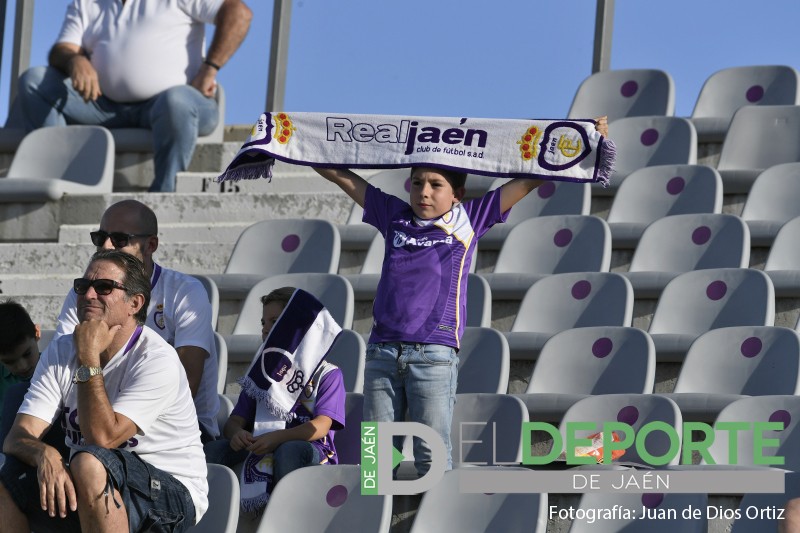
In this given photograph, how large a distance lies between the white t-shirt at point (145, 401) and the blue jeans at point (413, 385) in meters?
0.67

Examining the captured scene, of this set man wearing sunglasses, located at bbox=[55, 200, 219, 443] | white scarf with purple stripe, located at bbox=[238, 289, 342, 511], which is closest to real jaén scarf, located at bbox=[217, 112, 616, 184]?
man wearing sunglasses, located at bbox=[55, 200, 219, 443]

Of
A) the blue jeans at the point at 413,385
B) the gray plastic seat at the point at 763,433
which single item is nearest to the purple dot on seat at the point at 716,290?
the gray plastic seat at the point at 763,433

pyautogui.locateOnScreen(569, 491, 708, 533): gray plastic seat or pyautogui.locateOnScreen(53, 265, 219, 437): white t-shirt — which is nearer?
pyautogui.locateOnScreen(569, 491, 708, 533): gray plastic seat

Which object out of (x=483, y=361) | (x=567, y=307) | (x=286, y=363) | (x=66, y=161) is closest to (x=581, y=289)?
(x=567, y=307)

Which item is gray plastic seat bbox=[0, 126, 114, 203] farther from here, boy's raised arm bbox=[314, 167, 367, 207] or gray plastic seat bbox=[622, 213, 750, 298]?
gray plastic seat bbox=[622, 213, 750, 298]

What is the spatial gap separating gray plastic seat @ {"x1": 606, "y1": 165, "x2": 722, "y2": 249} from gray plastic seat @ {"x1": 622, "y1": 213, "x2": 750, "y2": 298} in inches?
13.0

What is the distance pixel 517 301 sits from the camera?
6.44m

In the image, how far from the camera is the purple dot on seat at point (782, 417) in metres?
4.73

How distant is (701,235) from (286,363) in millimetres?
2208

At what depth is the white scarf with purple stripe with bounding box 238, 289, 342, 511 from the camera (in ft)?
16.4

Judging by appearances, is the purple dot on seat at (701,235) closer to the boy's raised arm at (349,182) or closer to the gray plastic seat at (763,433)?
the gray plastic seat at (763,433)

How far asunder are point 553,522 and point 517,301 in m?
2.02

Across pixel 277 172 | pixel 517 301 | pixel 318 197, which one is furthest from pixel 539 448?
pixel 277 172

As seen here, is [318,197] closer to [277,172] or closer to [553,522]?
[277,172]
